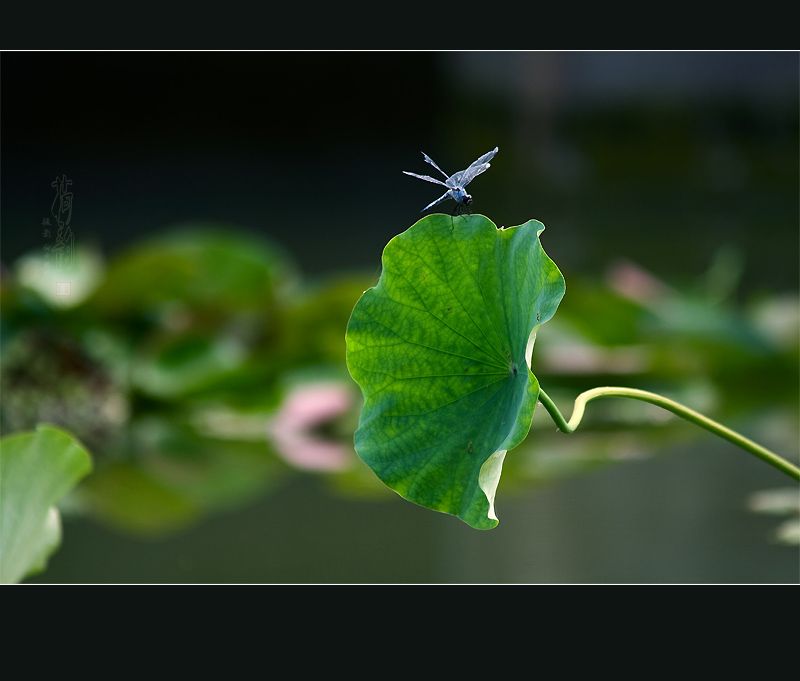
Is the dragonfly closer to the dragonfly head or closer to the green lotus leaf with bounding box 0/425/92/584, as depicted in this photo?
the dragonfly head

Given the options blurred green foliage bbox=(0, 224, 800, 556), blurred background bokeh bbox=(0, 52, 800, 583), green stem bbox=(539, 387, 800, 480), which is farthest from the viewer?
blurred green foliage bbox=(0, 224, 800, 556)

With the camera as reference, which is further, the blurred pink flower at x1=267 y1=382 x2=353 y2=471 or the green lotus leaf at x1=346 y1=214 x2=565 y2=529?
the blurred pink flower at x1=267 y1=382 x2=353 y2=471

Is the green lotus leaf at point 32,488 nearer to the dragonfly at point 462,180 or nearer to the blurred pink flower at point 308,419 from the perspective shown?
the dragonfly at point 462,180

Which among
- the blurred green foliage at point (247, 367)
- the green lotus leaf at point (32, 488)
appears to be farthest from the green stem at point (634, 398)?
the blurred green foliage at point (247, 367)

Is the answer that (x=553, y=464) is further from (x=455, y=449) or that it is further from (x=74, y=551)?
(x=455, y=449)

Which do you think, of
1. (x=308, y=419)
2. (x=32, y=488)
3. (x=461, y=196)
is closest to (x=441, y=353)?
(x=461, y=196)

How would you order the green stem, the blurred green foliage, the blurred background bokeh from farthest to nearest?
1. the blurred green foliage
2. the blurred background bokeh
3. the green stem

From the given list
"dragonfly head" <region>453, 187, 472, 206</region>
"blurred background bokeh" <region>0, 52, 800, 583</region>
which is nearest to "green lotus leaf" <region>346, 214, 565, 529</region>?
"dragonfly head" <region>453, 187, 472, 206</region>

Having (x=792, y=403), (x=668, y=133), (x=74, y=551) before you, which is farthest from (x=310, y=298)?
(x=668, y=133)

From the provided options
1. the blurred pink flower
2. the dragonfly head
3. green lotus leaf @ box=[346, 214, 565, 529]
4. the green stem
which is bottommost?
the green stem
